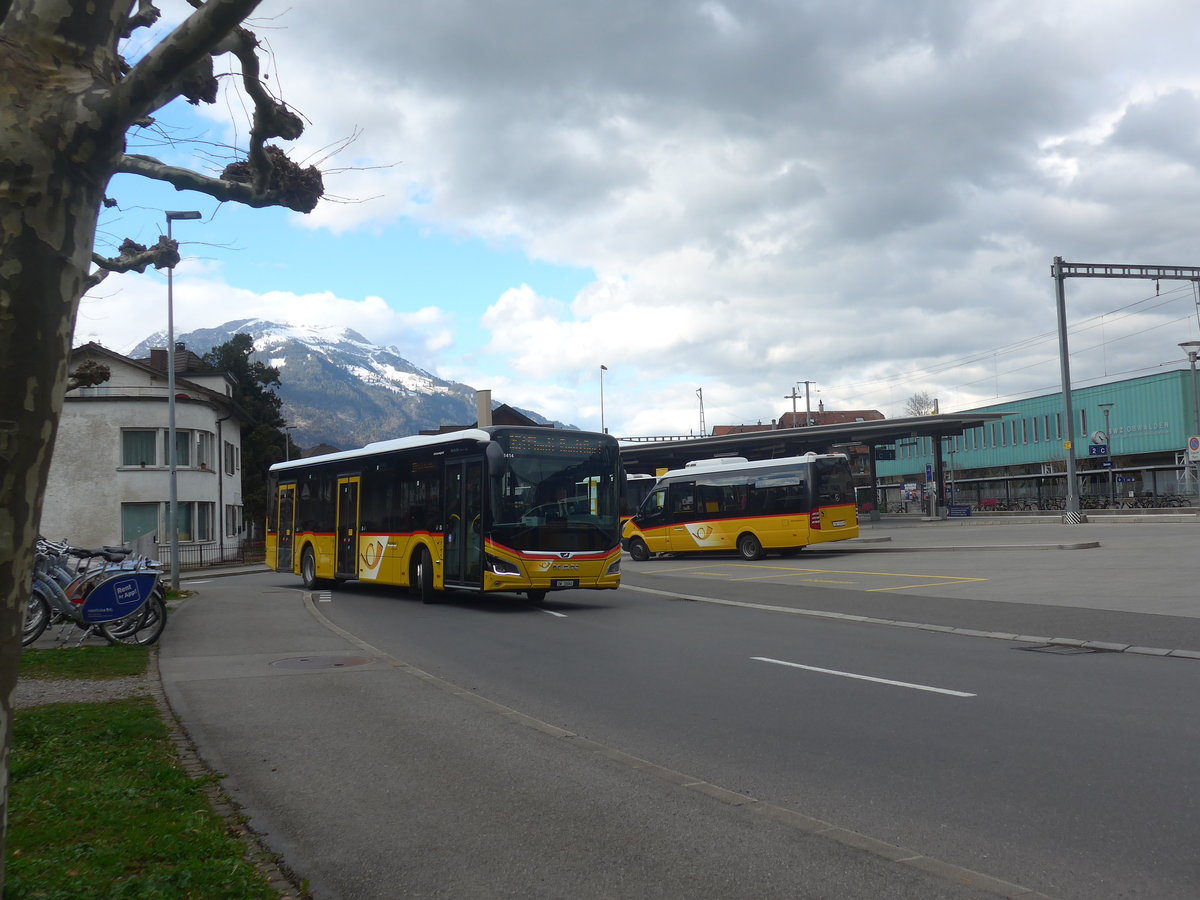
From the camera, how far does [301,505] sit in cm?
2605

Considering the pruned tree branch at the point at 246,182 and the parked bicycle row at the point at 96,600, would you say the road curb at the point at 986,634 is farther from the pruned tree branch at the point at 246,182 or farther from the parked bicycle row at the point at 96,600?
the pruned tree branch at the point at 246,182

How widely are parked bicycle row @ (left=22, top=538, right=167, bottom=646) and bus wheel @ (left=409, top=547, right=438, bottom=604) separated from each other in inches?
248

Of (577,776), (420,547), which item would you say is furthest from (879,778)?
(420,547)

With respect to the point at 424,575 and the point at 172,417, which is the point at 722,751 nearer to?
the point at 424,575

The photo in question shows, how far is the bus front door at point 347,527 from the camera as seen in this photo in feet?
74.8

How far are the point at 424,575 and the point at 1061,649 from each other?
11.9 m

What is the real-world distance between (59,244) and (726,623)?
43.1 feet

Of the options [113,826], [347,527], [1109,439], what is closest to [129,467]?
[347,527]

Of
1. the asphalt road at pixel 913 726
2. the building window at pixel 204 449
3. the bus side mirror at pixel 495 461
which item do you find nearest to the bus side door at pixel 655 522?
the bus side mirror at pixel 495 461

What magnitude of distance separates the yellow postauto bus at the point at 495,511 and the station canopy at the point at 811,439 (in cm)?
3140

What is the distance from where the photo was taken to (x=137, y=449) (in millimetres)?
43656

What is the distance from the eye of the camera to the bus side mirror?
674 inches

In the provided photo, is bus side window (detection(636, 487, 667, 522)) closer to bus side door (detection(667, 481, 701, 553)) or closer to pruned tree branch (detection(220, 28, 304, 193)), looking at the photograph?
bus side door (detection(667, 481, 701, 553))

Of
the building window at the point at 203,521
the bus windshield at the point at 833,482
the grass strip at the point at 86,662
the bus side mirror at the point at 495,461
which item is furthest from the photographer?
the building window at the point at 203,521
